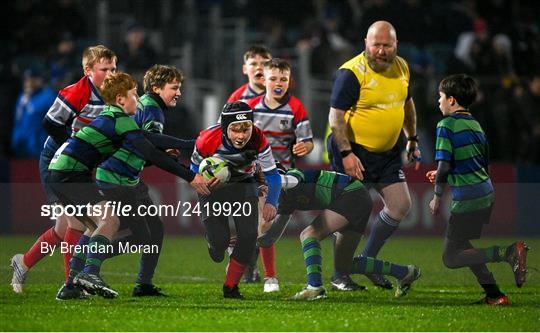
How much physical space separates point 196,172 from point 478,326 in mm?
2683

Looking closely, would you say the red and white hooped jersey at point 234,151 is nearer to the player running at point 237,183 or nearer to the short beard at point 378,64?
the player running at point 237,183

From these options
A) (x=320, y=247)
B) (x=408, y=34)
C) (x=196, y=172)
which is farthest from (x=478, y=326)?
(x=408, y=34)

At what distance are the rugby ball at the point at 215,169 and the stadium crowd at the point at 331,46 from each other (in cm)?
760

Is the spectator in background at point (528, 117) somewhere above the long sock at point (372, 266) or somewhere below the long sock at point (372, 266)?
above

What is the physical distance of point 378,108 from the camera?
1034cm

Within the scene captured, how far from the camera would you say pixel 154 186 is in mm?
13961

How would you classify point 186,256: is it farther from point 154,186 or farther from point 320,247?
point 320,247

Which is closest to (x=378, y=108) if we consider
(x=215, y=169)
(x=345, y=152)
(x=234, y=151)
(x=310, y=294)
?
(x=345, y=152)

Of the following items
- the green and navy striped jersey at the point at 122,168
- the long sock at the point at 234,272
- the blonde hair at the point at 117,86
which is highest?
the blonde hair at the point at 117,86

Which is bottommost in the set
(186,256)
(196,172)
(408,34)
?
(186,256)

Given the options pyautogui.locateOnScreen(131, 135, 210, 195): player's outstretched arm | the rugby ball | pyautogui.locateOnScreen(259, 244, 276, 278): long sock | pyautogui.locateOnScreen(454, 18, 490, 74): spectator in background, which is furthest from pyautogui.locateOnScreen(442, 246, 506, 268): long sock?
pyautogui.locateOnScreen(454, 18, 490, 74): spectator in background

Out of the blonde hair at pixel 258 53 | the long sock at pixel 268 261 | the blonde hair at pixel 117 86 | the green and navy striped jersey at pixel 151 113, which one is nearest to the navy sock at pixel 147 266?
the green and navy striped jersey at pixel 151 113

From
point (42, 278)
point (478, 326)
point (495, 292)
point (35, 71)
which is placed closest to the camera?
point (478, 326)

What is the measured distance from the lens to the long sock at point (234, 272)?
9.89 meters
